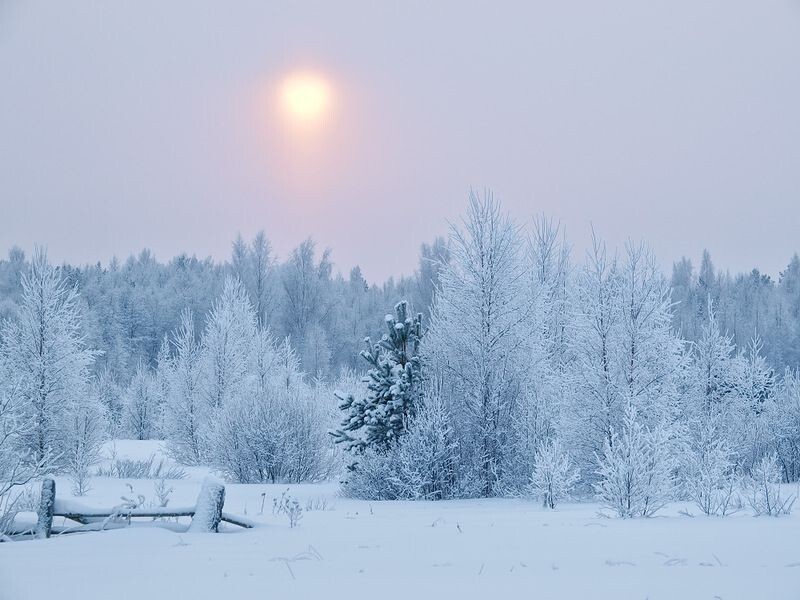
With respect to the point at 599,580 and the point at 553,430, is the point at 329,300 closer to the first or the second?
the point at 553,430

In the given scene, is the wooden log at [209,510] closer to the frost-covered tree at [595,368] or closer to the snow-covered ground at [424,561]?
the snow-covered ground at [424,561]

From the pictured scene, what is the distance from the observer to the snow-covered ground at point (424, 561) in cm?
554

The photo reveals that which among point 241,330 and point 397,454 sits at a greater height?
point 241,330

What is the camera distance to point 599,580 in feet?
19.3

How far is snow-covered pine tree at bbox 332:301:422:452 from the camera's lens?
1736 cm

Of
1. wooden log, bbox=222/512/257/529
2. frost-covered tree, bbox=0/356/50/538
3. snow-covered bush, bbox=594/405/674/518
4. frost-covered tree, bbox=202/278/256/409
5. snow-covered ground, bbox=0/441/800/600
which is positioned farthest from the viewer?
frost-covered tree, bbox=202/278/256/409

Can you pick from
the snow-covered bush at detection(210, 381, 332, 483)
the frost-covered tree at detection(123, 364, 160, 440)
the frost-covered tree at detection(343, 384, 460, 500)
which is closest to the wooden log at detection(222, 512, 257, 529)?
the frost-covered tree at detection(343, 384, 460, 500)

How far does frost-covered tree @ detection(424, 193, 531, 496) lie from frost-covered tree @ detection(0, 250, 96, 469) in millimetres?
11571

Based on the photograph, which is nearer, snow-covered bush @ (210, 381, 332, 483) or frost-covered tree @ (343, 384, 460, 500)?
frost-covered tree @ (343, 384, 460, 500)

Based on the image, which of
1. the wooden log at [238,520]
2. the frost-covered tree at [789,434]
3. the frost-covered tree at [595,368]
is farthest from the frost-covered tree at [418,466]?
the frost-covered tree at [789,434]

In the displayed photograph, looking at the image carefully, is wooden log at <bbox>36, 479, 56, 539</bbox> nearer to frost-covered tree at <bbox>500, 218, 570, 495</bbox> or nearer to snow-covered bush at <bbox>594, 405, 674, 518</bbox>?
snow-covered bush at <bbox>594, 405, 674, 518</bbox>

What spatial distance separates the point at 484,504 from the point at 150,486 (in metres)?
8.47

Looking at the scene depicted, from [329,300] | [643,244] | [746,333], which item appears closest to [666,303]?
[643,244]

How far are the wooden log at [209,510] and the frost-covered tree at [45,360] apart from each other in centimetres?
1557
